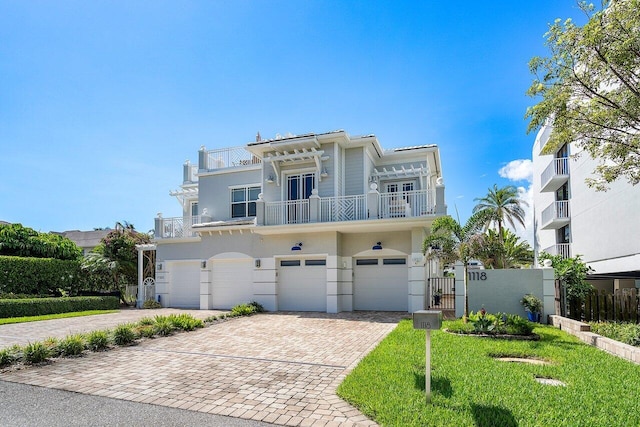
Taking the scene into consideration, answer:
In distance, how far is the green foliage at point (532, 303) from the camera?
12.8 m

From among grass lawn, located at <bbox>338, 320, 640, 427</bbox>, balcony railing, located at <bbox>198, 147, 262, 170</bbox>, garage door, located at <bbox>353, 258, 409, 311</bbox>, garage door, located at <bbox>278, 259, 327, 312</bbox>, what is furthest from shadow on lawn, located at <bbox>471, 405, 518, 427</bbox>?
balcony railing, located at <bbox>198, 147, 262, 170</bbox>

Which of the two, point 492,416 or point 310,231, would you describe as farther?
point 310,231

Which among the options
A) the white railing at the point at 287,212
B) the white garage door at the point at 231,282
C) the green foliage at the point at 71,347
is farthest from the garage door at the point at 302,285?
the green foliage at the point at 71,347

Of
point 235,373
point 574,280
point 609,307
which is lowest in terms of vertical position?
point 235,373

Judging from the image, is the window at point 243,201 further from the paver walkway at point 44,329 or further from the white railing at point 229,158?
the paver walkway at point 44,329

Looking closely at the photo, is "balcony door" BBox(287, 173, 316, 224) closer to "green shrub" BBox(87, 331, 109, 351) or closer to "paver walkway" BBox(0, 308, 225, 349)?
"paver walkway" BBox(0, 308, 225, 349)

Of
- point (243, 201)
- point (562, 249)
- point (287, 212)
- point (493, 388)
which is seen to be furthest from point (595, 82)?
point (562, 249)

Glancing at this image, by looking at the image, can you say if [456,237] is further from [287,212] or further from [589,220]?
[589,220]

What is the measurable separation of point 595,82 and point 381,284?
433 inches

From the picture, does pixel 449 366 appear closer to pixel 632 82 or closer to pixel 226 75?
pixel 632 82

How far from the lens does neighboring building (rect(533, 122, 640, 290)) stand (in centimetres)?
1561

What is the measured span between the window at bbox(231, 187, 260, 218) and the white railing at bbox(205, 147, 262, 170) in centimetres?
157

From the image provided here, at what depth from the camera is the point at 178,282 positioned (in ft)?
65.0

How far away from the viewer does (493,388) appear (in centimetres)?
561
